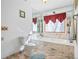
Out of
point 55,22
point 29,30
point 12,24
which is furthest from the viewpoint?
point 55,22

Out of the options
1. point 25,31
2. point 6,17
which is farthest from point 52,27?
point 6,17

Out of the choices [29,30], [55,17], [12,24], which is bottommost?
[29,30]

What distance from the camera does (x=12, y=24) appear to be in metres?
3.60

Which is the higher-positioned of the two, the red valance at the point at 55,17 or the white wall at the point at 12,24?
the red valance at the point at 55,17

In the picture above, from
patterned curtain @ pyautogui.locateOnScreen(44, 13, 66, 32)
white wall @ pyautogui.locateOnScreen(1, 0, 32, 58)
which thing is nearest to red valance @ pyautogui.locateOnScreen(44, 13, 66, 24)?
patterned curtain @ pyautogui.locateOnScreen(44, 13, 66, 32)

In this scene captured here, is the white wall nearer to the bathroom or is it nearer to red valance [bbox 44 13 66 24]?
the bathroom

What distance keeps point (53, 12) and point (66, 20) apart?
1390 mm

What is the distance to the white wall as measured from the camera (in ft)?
10.4

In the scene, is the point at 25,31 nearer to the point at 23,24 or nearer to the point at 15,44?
the point at 23,24

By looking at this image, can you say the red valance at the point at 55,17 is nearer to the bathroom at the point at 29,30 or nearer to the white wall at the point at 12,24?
the bathroom at the point at 29,30

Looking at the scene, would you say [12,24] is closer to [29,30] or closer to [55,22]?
[29,30]

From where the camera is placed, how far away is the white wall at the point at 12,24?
3178mm

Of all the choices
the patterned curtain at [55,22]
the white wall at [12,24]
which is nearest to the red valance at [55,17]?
the patterned curtain at [55,22]

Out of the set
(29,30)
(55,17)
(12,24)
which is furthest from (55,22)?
(12,24)
